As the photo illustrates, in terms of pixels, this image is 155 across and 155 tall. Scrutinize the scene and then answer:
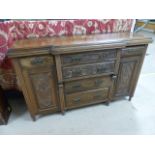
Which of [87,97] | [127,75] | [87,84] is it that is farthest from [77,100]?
[127,75]

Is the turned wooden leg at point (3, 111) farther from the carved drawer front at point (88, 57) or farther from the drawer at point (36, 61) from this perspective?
the carved drawer front at point (88, 57)

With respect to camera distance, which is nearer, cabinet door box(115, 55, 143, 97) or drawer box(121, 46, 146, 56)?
drawer box(121, 46, 146, 56)

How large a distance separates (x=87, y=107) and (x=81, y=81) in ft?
1.61

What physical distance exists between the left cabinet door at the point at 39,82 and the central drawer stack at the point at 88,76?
→ 131 mm

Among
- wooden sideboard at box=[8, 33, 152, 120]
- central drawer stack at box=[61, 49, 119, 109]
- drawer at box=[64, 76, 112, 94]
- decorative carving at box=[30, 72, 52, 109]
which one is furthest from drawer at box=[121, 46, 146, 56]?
decorative carving at box=[30, 72, 52, 109]

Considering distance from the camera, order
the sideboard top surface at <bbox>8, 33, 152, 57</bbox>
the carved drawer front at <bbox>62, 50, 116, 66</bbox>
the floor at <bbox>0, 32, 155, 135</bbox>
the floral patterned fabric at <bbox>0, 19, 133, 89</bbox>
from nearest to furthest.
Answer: the sideboard top surface at <bbox>8, 33, 152, 57</bbox> < the carved drawer front at <bbox>62, 50, 116, 66</bbox> < the floral patterned fabric at <bbox>0, 19, 133, 89</bbox> < the floor at <bbox>0, 32, 155, 135</bbox>

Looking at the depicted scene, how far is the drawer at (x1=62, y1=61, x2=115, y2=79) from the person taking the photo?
1287 mm

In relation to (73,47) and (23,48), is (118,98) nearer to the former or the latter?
(73,47)

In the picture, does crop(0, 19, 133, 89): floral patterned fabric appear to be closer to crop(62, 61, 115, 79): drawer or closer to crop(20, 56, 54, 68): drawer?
crop(20, 56, 54, 68): drawer

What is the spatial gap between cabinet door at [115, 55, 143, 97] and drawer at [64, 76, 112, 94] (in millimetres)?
165

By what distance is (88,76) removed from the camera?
4.55 feet

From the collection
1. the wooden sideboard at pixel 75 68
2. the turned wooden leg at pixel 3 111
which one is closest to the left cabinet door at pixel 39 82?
the wooden sideboard at pixel 75 68

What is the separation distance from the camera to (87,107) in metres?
1.74
